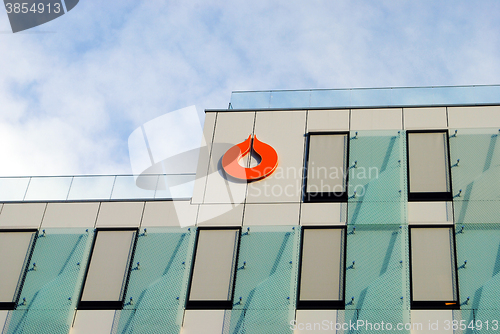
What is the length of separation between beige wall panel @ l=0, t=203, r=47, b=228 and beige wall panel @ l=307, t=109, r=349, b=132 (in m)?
11.7

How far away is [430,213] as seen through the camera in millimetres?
19172

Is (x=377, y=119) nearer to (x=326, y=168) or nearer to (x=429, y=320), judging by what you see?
(x=326, y=168)

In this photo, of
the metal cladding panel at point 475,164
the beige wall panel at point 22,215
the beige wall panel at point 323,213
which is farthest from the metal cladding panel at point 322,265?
the beige wall panel at point 22,215

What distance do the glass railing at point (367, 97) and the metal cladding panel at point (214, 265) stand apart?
6228 mm

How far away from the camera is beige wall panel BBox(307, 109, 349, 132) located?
71.5 feet

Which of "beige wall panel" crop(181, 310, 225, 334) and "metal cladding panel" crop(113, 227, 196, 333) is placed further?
"metal cladding panel" crop(113, 227, 196, 333)

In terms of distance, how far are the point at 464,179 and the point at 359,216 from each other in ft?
13.5

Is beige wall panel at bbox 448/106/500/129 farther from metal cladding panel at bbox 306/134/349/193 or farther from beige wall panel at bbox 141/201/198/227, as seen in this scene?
beige wall panel at bbox 141/201/198/227

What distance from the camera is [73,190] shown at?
889 inches

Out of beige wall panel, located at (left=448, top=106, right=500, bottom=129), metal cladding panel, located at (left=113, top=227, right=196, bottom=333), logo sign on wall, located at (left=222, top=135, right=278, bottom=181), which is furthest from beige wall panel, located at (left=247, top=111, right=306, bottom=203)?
beige wall panel, located at (left=448, top=106, right=500, bottom=129)

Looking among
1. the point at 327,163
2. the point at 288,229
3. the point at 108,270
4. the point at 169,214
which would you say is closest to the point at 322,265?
the point at 288,229

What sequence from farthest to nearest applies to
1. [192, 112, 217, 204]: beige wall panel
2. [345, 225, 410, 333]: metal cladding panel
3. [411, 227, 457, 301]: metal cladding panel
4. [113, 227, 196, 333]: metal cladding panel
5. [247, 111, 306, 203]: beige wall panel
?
1. [192, 112, 217, 204]: beige wall panel
2. [247, 111, 306, 203]: beige wall panel
3. [113, 227, 196, 333]: metal cladding panel
4. [411, 227, 457, 301]: metal cladding panel
5. [345, 225, 410, 333]: metal cladding panel

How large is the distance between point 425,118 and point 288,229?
23.8ft

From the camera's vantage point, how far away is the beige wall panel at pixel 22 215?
21986 mm
